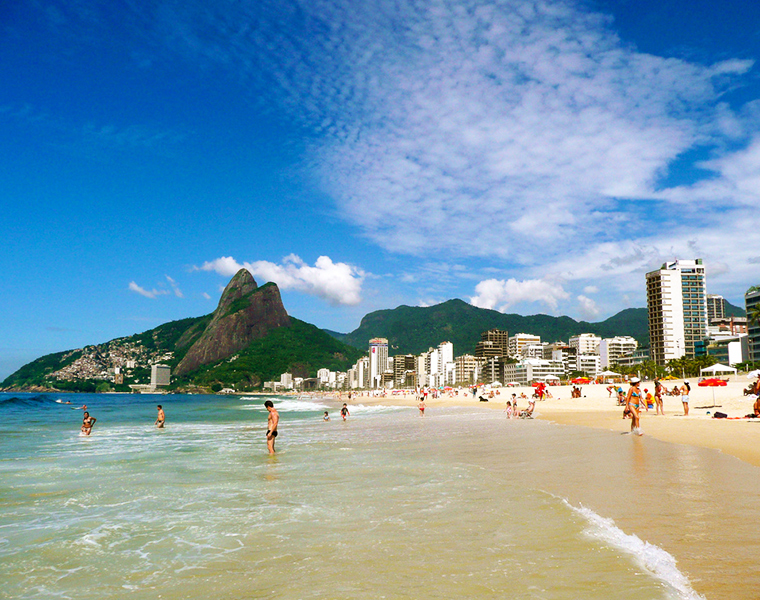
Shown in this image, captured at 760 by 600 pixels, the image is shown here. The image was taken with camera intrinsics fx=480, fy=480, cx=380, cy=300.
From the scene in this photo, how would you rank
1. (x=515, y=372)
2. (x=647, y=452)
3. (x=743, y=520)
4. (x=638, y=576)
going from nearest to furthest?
(x=638, y=576) → (x=743, y=520) → (x=647, y=452) → (x=515, y=372)

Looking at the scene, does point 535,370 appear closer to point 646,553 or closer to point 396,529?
point 396,529

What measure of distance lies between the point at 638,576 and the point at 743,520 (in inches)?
102

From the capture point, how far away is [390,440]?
18.6 metres

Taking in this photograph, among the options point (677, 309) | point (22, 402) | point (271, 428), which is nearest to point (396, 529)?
point (271, 428)

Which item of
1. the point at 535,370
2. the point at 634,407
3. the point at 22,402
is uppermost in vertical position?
the point at 634,407

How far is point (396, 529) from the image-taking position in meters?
6.23

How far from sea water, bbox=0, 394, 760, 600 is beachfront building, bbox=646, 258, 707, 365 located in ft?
455

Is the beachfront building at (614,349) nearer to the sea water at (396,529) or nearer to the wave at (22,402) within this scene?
the wave at (22,402)

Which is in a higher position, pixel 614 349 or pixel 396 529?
pixel 614 349

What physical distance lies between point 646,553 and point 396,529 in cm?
286

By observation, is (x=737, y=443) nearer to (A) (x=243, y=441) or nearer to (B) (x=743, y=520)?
(B) (x=743, y=520)

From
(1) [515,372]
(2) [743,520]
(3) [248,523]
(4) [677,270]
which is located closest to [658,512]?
(2) [743,520]

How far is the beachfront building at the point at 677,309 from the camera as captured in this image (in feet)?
429

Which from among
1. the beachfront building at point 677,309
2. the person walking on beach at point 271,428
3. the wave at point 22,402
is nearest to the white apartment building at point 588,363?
the beachfront building at point 677,309
